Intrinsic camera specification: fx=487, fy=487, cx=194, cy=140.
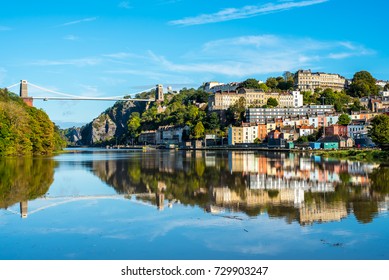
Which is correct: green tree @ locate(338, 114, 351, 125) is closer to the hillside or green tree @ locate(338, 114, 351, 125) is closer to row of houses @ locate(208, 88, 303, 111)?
row of houses @ locate(208, 88, 303, 111)

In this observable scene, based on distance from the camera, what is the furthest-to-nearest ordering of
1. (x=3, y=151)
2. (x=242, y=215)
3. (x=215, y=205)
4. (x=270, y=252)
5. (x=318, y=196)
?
(x=3, y=151), (x=318, y=196), (x=215, y=205), (x=242, y=215), (x=270, y=252)

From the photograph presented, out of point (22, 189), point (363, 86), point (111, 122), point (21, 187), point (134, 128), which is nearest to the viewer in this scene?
point (22, 189)

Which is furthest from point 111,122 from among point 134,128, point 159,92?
point 134,128

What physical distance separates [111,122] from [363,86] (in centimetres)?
7953

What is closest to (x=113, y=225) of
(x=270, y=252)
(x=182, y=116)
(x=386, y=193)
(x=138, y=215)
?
(x=138, y=215)

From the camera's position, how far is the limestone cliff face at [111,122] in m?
138

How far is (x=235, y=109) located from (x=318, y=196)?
213 ft

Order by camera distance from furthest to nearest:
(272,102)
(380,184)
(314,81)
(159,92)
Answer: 1. (159,92)
2. (314,81)
3. (272,102)
4. (380,184)

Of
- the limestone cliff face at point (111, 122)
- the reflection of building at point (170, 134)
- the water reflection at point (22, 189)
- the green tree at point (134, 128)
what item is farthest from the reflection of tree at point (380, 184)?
the limestone cliff face at point (111, 122)

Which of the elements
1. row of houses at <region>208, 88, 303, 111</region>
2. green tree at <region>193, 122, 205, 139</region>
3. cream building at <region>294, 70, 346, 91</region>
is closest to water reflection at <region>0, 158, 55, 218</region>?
green tree at <region>193, 122, 205, 139</region>

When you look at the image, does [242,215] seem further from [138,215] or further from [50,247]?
[50,247]

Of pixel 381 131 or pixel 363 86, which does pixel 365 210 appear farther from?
pixel 363 86

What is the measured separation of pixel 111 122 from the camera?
144 m

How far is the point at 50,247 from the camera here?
645 centimetres
